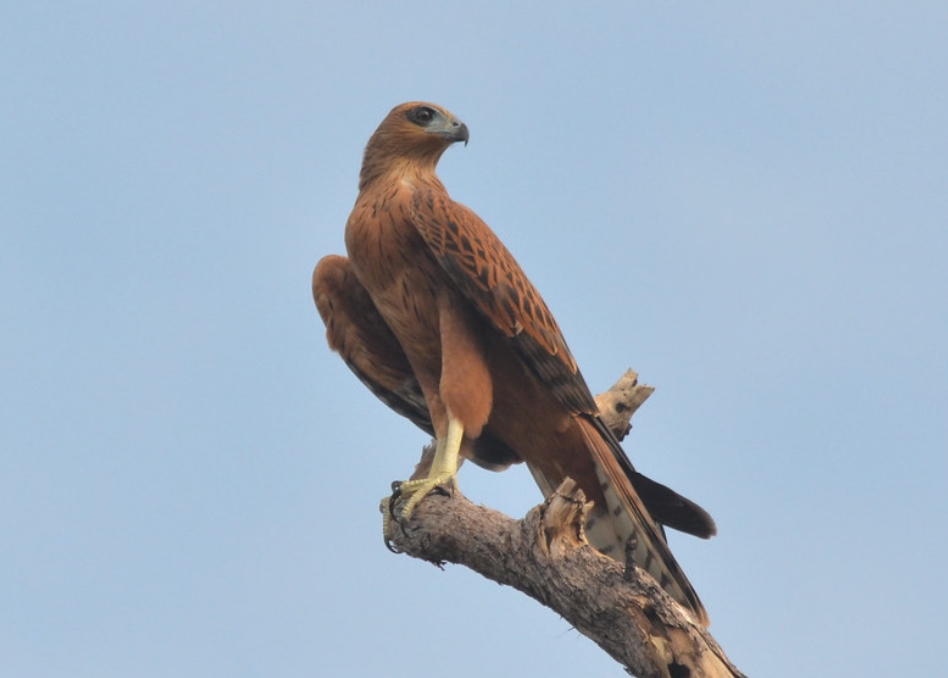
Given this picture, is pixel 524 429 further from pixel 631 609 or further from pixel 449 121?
pixel 631 609

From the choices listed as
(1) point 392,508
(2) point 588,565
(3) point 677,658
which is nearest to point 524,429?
(1) point 392,508

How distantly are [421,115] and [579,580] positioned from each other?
3.50 m

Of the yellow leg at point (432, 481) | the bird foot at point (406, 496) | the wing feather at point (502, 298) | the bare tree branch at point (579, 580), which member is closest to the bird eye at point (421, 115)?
the wing feather at point (502, 298)

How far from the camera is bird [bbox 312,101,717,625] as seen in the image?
6426 mm

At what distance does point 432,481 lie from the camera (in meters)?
6.15

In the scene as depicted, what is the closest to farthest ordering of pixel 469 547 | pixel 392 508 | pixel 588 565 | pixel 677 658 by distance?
pixel 677 658, pixel 588 565, pixel 469 547, pixel 392 508

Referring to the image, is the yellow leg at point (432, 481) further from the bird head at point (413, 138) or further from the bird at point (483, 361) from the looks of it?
the bird head at point (413, 138)

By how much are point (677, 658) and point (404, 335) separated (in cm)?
291

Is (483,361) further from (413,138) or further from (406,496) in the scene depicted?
(413,138)

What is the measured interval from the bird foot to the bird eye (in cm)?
225

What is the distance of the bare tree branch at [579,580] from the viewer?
4.48 metres

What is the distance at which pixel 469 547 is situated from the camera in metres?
5.59

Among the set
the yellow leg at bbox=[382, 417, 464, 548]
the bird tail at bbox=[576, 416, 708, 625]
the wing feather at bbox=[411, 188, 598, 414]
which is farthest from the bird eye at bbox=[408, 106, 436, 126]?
the bird tail at bbox=[576, 416, 708, 625]

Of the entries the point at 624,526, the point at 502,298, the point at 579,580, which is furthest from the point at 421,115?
the point at 579,580
